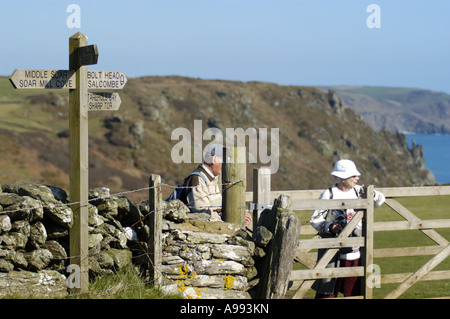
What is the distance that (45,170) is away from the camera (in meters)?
79.1

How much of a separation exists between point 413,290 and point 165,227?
6.01 meters

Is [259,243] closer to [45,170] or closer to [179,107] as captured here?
[45,170]

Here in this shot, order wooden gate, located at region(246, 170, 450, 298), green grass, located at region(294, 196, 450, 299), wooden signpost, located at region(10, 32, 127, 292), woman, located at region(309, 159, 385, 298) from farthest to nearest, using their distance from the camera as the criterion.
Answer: green grass, located at region(294, 196, 450, 299), woman, located at region(309, 159, 385, 298), wooden gate, located at region(246, 170, 450, 298), wooden signpost, located at region(10, 32, 127, 292)

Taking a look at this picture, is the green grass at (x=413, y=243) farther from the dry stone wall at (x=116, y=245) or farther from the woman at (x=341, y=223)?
the dry stone wall at (x=116, y=245)

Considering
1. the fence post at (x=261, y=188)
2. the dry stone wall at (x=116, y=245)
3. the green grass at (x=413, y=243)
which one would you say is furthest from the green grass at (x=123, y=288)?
the green grass at (x=413, y=243)

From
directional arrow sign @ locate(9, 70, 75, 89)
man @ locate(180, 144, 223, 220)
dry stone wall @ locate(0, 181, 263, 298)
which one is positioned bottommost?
dry stone wall @ locate(0, 181, 263, 298)

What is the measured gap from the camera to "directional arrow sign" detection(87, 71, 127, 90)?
25.6 feet

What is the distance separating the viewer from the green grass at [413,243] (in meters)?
12.0

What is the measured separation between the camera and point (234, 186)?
8789 mm

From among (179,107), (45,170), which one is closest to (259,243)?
(45,170)

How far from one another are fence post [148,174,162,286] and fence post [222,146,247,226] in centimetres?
124

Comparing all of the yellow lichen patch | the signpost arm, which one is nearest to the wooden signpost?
the signpost arm

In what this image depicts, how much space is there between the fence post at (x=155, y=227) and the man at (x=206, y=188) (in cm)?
118

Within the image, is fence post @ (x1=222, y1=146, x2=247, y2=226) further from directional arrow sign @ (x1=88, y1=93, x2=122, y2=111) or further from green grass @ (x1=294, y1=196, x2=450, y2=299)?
directional arrow sign @ (x1=88, y1=93, x2=122, y2=111)
